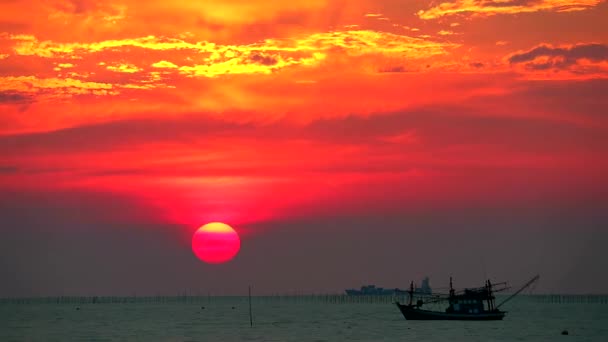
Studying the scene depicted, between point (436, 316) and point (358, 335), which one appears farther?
point (436, 316)

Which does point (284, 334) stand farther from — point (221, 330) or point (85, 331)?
point (85, 331)

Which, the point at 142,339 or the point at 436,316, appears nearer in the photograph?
the point at 142,339

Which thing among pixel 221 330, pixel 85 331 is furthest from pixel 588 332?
pixel 85 331

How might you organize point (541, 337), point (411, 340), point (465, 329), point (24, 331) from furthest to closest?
1. point (24, 331)
2. point (465, 329)
3. point (541, 337)
4. point (411, 340)

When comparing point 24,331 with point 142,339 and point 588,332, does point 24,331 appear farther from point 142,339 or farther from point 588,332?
point 588,332

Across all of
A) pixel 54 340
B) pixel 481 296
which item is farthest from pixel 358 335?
pixel 54 340

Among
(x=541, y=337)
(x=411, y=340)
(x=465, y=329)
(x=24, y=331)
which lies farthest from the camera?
(x=24, y=331)

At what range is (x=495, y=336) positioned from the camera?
468 feet

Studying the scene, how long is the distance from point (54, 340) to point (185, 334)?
68.3ft

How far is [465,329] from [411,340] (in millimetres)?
25818

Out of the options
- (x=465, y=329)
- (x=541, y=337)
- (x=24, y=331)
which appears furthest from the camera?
(x=24, y=331)

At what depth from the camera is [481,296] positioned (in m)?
154

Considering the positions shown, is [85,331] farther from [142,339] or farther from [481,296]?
[481,296]

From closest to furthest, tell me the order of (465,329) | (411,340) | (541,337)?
(411,340) → (541,337) → (465,329)
